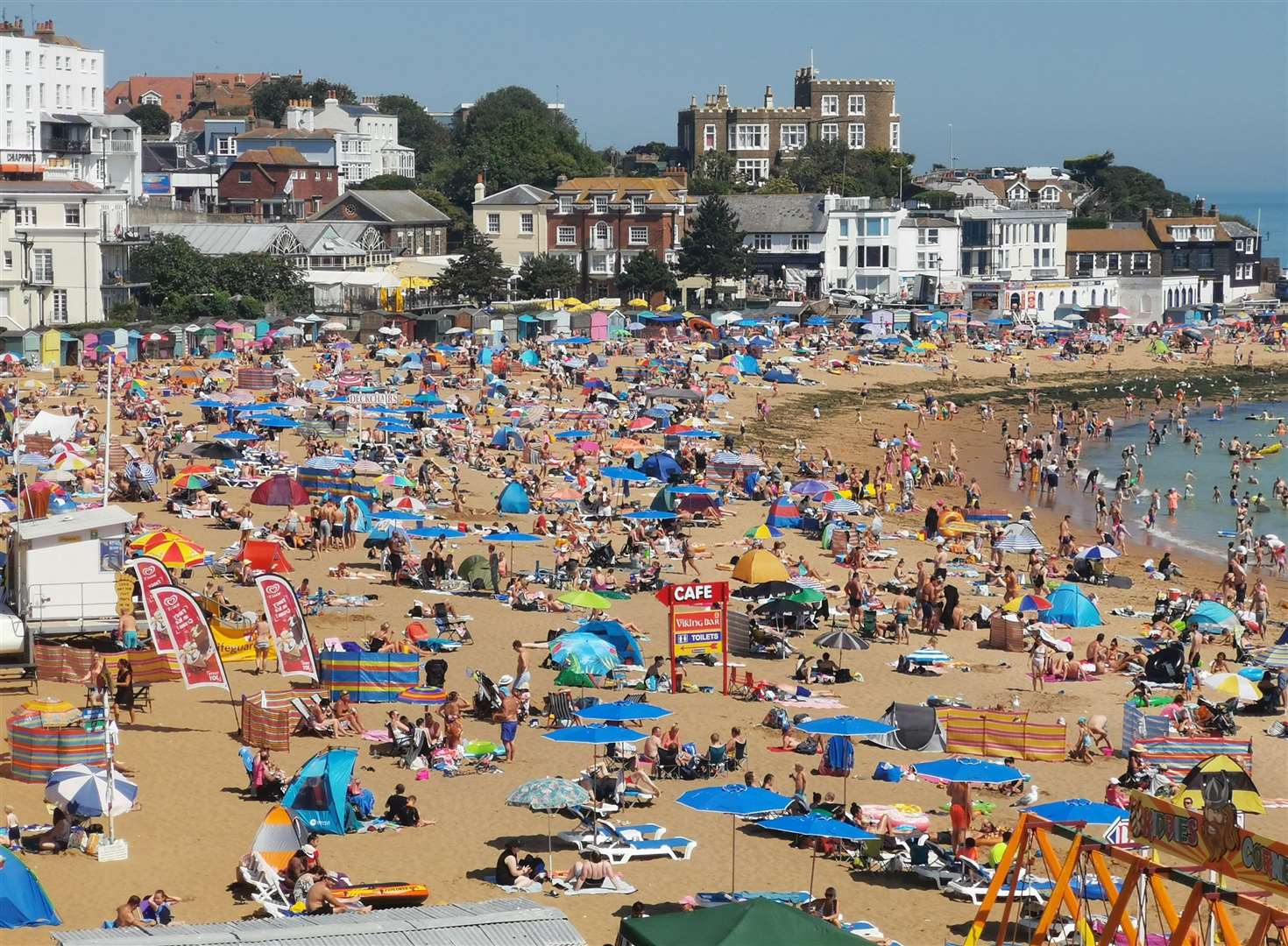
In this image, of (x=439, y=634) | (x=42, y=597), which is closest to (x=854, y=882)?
(x=439, y=634)

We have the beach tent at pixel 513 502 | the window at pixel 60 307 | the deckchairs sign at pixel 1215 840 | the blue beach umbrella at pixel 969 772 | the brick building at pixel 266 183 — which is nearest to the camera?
A: the deckchairs sign at pixel 1215 840

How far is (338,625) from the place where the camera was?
23.9 metres

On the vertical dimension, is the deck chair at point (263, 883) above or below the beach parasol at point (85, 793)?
below

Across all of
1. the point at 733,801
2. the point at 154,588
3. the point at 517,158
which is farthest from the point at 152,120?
the point at 733,801

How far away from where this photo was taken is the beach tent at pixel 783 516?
32.6 metres

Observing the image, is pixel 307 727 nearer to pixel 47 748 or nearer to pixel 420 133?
pixel 47 748

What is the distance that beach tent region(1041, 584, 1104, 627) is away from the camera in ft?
82.7

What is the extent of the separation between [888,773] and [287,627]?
22.0 feet

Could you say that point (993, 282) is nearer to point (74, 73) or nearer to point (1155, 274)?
point (1155, 274)

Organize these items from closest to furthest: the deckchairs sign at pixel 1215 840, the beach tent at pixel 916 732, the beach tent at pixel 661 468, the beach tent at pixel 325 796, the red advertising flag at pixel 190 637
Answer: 1. the deckchairs sign at pixel 1215 840
2. the beach tent at pixel 325 796
3. the red advertising flag at pixel 190 637
4. the beach tent at pixel 916 732
5. the beach tent at pixel 661 468

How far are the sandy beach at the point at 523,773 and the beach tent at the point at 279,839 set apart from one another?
38 cm

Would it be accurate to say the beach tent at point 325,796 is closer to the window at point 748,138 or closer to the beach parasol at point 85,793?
the beach parasol at point 85,793

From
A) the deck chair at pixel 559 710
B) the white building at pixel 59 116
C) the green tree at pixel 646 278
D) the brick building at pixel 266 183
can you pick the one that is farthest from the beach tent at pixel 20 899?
the brick building at pixel 266 183

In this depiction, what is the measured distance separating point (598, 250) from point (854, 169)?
32856mm
